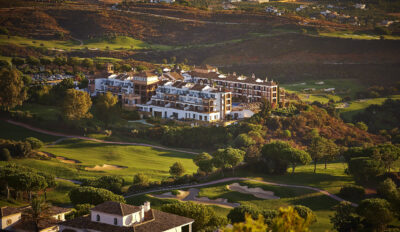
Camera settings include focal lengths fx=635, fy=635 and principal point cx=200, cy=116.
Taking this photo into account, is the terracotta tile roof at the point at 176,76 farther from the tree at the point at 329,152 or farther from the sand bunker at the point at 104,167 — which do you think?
the tree at the point at 329,152

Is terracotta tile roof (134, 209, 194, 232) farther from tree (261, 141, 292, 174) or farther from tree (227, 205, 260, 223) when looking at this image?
tree (261, 141, 292, 174)

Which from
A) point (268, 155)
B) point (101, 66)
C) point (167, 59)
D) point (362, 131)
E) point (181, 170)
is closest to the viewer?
point (181, 170)

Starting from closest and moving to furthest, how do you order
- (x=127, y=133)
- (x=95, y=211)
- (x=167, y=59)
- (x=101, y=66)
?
1. (x=95, y=211)
2. (x=127, y=133)
3. (x=101, y=66)
4. (x=167, y=59)

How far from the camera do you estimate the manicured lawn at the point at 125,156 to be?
3556 inches

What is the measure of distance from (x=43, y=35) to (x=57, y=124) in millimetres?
90204

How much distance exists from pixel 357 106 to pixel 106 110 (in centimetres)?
5525

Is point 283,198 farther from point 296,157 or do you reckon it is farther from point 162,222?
point 162,222

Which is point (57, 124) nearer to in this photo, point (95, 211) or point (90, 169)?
point (90, 169)

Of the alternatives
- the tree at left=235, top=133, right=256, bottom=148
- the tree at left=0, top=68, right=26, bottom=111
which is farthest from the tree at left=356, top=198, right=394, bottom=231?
the tree at left=0, top=68, right=26, bottom=111

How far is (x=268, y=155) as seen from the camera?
3556 inches

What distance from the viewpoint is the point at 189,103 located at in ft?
373

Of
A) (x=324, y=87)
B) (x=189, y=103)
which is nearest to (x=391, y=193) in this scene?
(x=189, y=103)

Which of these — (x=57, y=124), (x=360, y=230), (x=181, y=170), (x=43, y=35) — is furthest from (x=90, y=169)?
(x=43, y=35)

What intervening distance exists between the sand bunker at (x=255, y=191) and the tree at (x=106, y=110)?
35.1 m
